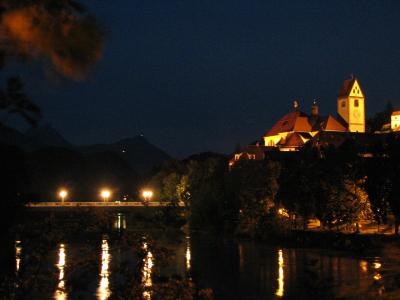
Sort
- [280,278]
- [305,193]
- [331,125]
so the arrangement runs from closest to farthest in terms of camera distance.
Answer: [280,278]
[305,193]
[331,125]

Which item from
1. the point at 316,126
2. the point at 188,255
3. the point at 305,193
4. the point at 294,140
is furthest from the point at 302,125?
the point at 188,255

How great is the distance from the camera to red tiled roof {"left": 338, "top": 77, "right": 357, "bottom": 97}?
9806cm

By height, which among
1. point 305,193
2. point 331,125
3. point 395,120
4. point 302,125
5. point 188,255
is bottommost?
point 188,255

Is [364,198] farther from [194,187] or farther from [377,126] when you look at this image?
[377,126]

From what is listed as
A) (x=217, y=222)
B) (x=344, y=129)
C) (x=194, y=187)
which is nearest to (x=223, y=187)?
(x=217, y=222)

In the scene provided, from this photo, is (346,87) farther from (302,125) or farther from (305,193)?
(305,193)

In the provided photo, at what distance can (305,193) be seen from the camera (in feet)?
152

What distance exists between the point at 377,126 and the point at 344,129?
82.9 ft

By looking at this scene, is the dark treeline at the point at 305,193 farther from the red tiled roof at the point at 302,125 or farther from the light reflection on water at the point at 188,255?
the red tiled roof at the point at 302,125

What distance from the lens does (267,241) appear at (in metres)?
46.0

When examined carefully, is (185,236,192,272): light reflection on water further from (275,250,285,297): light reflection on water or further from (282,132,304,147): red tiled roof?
(282,132,304,147): red tiled roof

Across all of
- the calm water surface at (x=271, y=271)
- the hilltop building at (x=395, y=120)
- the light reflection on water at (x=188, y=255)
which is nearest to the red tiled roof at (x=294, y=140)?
the hilltop building at (x=395, y=120)

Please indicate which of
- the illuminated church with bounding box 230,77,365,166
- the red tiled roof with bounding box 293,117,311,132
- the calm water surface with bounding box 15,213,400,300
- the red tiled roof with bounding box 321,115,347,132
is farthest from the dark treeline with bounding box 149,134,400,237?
the red tiled roof with bounding box 293,117,311,132

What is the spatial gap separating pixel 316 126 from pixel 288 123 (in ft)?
14.3
